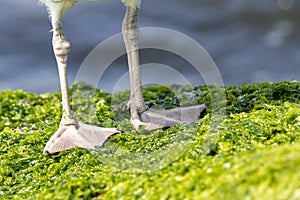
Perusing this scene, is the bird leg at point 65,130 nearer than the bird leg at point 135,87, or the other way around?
the bird leg at point 65,130

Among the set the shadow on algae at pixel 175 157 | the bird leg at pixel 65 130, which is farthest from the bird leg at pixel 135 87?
the bird leg at pixel 65 130

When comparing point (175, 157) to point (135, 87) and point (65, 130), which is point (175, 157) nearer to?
point (65, 130)

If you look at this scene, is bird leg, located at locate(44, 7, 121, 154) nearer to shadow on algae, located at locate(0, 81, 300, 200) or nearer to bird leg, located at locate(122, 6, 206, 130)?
shadow on algae, located at locate(0, 81, 300, 200)

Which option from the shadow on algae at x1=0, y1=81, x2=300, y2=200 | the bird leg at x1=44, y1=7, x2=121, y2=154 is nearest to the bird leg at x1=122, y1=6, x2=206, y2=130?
the shadow on algae at x1=0, y1=81, x2=300, y2=200

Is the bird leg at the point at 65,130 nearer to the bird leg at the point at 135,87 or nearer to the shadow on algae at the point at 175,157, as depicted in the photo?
the shadow on algae at the point at 175,157

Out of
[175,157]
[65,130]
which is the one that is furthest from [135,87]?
[175,157]

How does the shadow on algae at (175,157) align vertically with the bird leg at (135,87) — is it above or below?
below
